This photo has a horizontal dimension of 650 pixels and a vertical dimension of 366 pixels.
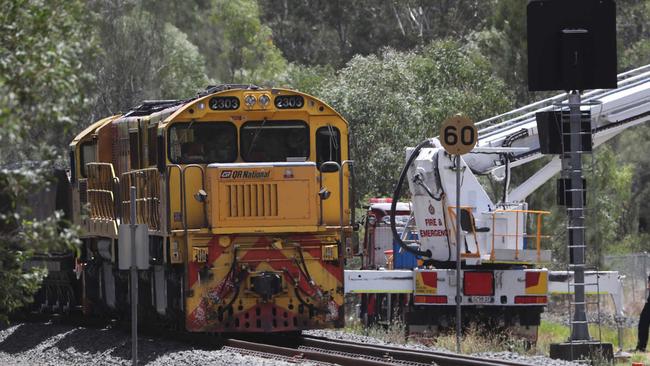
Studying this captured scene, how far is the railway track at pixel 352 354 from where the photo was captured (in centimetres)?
1602

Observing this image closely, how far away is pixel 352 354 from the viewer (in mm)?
18078

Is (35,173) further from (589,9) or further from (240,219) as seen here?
(589,9)

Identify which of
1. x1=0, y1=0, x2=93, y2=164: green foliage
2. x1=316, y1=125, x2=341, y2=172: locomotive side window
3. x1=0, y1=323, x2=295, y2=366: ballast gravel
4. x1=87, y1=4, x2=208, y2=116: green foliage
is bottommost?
x1=0, y1=323, x2=295, y2=366: ballast gravel

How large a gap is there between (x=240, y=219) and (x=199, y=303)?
126cm

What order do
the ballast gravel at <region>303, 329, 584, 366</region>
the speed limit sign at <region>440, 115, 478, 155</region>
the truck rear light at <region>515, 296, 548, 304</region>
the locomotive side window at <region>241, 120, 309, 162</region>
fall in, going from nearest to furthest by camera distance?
the ballast gravel at <region>303, 329, 584, 366</region> < the speed limit sign at <region>440, 115, 478, 155</region> < the locomotive side window at <region>241, 120, 309, 162</region> < the truck rear light at <region>515, 296, 548, 304</region>

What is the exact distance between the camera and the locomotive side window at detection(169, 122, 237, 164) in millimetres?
18672

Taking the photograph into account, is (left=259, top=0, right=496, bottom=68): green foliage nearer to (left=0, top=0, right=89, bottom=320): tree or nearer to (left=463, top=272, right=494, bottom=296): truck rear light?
(left=463, top=272, right=494, bottom=296): truck rear light

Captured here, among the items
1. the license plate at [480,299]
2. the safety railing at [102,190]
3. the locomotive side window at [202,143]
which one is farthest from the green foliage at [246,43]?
the locomotive side window at [202,143]

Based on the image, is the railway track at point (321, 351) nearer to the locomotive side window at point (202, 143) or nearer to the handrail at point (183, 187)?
the handrail at point (183, 187)

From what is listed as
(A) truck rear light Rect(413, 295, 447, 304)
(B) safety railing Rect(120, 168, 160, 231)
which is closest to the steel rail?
(A) truck rear light Rect(413, 295, 447, 304)

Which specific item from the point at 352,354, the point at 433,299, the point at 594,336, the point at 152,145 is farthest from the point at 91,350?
the point at 594,336

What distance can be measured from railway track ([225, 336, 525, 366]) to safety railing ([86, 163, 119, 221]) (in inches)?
141

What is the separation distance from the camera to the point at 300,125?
19.1 metres

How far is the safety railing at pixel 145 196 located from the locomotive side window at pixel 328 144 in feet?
7.46
